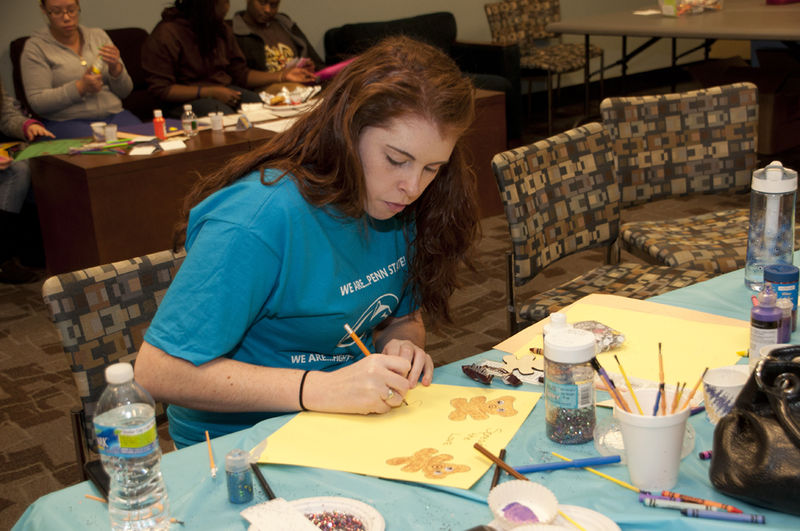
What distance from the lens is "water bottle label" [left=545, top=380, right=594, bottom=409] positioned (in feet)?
3.65

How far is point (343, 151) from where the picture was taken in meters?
1.34

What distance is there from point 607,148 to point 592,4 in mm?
5758

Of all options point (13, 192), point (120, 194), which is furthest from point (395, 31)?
point (120, 194)

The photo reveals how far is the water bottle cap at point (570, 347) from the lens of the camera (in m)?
1.08

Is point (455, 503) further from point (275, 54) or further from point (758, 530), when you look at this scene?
point (275, 54)

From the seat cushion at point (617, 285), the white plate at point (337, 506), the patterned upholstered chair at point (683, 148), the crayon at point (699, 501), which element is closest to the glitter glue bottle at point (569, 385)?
the crayon at point (699, 501)

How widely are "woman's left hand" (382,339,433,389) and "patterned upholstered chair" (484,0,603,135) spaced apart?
5.00 metres

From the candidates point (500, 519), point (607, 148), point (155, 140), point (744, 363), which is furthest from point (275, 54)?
point (500, 519)

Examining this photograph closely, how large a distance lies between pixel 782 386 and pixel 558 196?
1.36m

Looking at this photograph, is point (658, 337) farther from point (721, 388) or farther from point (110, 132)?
point (110, 132)

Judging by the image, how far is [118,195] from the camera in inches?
131

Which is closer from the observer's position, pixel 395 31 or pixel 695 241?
pixel 695 241

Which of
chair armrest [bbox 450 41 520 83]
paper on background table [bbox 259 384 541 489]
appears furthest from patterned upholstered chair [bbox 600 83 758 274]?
chair armrest [bbox 450 41 520 83]

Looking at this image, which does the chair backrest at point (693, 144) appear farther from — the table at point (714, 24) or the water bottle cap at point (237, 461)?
the water bottle cap at point (237, 461)
